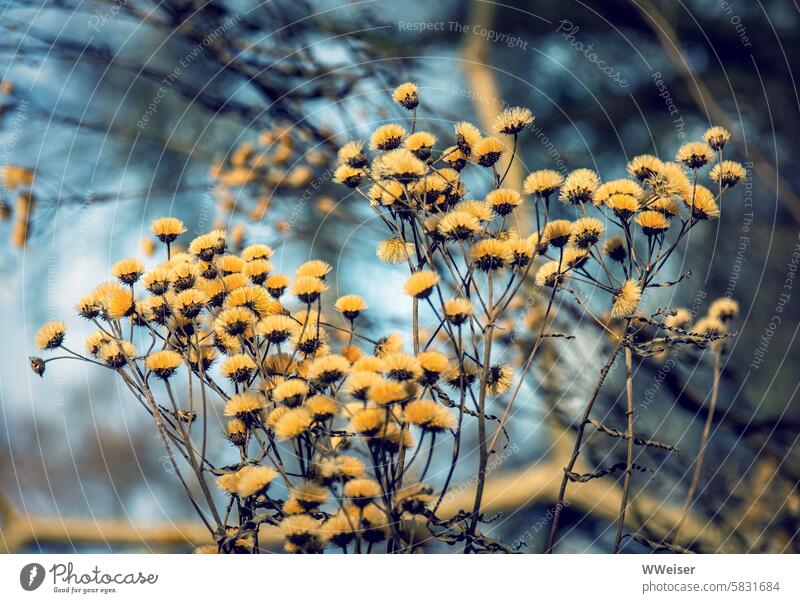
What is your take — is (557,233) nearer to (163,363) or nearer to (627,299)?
(627,299)

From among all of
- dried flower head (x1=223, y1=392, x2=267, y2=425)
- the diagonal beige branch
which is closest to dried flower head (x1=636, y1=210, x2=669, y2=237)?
dried flower head (x1=223, y1=392, x2=267, y2=425)

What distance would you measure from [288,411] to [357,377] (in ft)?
0.18

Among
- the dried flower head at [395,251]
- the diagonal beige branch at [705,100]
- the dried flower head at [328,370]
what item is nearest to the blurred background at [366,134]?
the diagonal beige branch at [705,100]

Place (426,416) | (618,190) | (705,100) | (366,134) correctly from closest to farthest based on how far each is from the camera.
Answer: (426,416), (618,190), (366,134), (705,100)

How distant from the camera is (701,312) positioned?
1180mm

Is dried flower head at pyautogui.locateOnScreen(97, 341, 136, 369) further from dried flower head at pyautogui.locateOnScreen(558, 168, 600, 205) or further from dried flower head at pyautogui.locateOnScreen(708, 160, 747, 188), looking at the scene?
dried flower head at pyautogui.locateOnScreen(708, 160, 747, 188)

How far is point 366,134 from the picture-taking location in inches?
43.6

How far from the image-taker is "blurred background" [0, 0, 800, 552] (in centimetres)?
106

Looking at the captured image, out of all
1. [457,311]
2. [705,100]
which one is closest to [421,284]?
[457,311]

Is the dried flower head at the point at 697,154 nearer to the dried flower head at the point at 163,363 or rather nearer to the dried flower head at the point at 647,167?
the dried flower head at the point at 647,167

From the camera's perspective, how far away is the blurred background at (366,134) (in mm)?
1057

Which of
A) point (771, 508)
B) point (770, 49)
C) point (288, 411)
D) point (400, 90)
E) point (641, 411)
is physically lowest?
point (771, 508)
